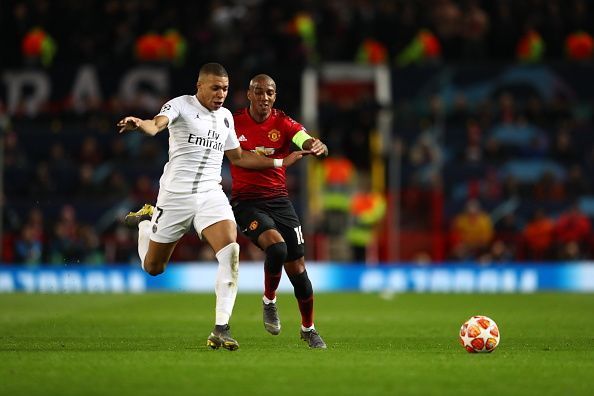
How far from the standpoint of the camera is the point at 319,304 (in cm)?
1853

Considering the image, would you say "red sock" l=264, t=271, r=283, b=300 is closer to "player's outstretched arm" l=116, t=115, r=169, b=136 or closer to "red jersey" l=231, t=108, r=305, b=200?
"red jersey" l=231, t=108, r=305, b=200

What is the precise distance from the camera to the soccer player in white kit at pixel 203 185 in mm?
10195

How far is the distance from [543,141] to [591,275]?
3.68 m

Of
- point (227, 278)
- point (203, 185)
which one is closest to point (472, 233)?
point (203, 185)

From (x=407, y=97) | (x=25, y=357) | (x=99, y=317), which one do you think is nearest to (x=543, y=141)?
(x=407, y=97)

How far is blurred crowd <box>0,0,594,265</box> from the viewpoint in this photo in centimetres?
2366

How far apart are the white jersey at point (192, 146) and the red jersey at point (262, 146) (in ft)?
2.63

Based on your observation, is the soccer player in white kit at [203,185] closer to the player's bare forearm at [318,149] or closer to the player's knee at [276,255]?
the player's knee at [276,255]

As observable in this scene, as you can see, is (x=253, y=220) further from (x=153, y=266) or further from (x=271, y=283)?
(x=153, y=266)

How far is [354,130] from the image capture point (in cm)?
2483

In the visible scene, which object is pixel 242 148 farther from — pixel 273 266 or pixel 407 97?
pixel 407 97

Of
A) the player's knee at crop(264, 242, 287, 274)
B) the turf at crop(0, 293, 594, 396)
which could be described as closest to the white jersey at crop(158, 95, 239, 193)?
the player's knee at crop(264, 242, 287, 274)

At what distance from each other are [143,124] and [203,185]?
4.12 ft

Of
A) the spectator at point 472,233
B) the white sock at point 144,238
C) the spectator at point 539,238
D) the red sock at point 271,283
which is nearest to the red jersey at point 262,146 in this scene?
the red sock at point 271,283
